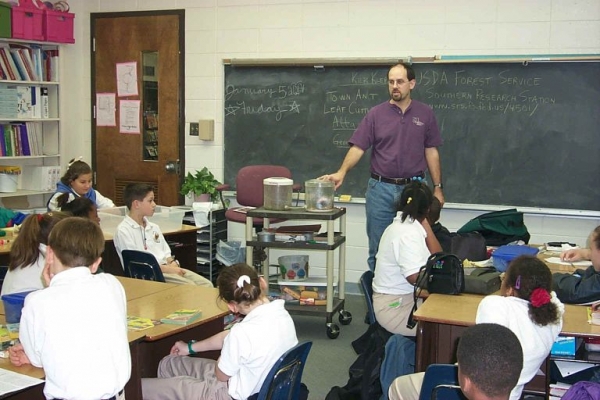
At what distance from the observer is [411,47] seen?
6258 millimetres

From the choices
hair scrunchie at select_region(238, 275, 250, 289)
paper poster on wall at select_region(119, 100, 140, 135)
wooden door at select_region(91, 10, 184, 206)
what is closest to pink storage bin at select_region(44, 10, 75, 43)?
wooden door at select_region(91, 10, 184, 206)

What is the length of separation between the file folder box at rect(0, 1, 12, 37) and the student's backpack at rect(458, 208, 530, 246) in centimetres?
425

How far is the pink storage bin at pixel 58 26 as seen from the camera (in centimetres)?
689

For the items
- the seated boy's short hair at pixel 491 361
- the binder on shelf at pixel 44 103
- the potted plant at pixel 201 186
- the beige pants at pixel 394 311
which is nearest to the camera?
the seated boy's short hair at pixel 491 361

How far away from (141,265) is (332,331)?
4.90 feet

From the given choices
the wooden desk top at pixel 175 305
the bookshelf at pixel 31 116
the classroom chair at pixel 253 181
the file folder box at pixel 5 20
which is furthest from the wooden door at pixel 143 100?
the wooden desk top at pixel 175 305

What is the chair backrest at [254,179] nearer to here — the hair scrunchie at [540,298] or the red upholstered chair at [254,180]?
the red upholstered chair at [254,180]

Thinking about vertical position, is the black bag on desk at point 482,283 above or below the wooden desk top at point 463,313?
above

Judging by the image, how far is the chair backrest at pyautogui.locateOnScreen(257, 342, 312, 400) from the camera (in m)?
2.70

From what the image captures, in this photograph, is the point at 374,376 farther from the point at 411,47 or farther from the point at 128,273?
the point at 411,47

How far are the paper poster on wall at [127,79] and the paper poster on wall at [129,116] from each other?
0.09m

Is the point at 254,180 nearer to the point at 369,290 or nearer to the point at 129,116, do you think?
the point at 129,116

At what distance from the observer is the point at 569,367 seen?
3.37 m

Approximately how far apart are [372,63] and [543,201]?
181 cm
